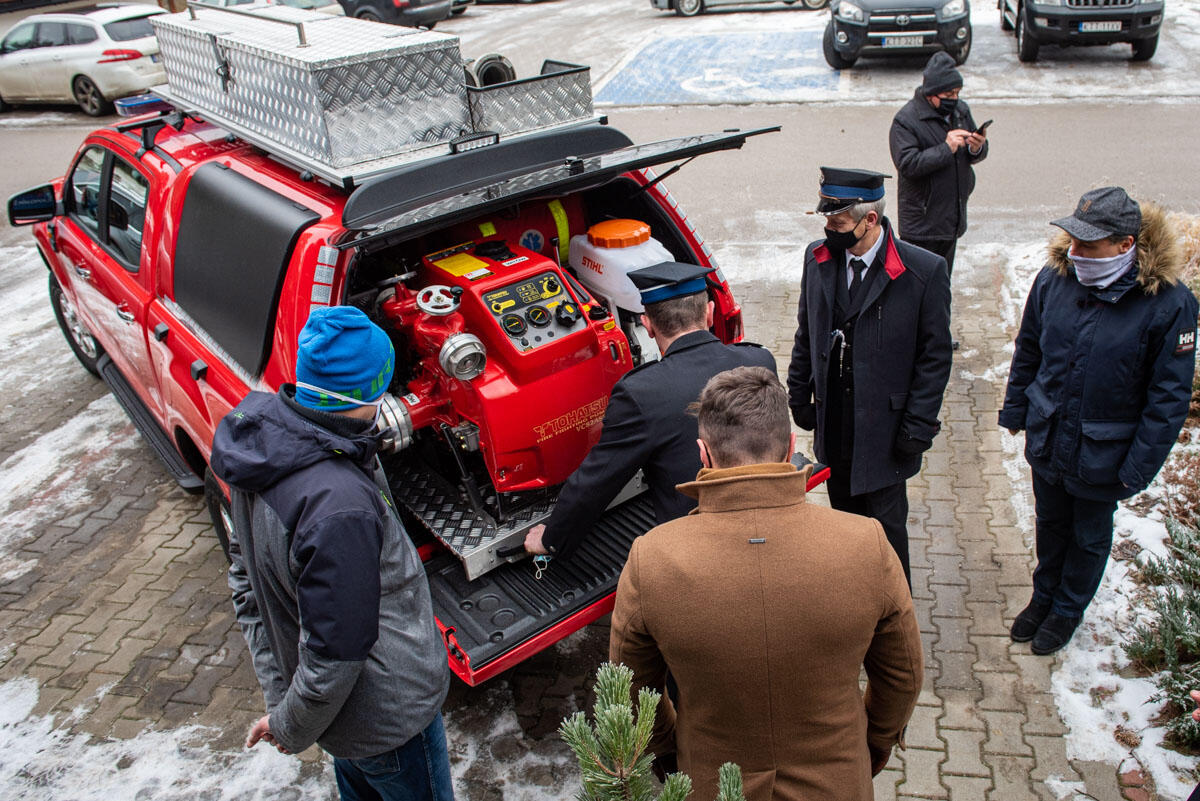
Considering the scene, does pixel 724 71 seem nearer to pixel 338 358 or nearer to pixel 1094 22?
pixel 1094 22

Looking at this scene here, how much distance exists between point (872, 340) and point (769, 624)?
6.31ft

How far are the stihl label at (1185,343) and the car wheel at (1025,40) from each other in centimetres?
1040

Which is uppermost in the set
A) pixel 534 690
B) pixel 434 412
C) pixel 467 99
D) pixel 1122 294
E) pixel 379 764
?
pixel 467 99

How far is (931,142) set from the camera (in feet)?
18.4

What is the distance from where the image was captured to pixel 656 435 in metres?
3.09

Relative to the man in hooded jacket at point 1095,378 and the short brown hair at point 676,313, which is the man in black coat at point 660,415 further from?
the man in hooded jacket at point 1095,378

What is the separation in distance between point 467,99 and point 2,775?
10.9 feet

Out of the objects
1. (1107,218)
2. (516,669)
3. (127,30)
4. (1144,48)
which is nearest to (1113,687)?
(1107,218)

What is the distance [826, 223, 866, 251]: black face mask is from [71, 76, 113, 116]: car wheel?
44.1 ft

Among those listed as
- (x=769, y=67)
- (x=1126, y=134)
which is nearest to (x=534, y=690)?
(x=1126, y=134)

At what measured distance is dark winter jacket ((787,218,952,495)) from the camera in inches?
141

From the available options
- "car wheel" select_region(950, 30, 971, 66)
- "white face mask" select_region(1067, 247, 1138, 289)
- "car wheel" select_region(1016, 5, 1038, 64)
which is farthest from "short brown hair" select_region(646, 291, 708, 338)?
"car wheel" select_region(1016, 5, 1038, 64)

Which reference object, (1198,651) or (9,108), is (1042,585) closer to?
(1198,651)

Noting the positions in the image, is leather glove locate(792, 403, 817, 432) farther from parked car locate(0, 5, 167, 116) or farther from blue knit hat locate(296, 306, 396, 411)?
parked car locate(0, 5, 167, 116)
